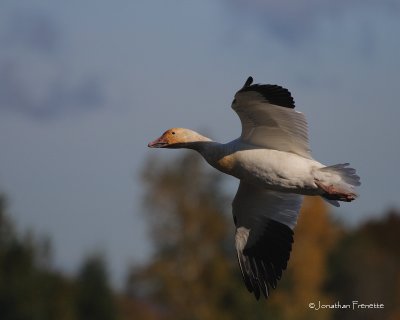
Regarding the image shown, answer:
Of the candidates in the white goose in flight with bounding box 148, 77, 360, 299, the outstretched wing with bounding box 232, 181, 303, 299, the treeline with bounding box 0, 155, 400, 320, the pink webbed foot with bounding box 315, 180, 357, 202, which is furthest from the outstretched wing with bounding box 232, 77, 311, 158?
the treeline with bounding box 0, 155, 400, 320

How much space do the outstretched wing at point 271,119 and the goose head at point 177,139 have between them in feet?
2.35

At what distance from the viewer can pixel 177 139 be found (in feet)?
46.4

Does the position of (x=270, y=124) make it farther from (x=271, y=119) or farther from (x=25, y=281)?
(x=25, y=281)

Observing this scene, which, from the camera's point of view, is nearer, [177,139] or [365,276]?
[177,139]

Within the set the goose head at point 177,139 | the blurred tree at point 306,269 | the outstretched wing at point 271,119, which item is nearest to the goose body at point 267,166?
the outstretched wing at point 271,119

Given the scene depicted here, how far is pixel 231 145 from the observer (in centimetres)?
1357

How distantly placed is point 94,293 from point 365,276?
1583 cm

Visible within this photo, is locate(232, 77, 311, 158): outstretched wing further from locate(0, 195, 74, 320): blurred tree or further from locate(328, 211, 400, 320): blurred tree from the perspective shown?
locate(328, 211, 400, 320): blurred tree

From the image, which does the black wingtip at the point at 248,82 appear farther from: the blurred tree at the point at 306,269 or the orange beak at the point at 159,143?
the blurred tree at the point at 306,269

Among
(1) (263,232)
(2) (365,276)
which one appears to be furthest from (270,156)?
(2) (365,276)

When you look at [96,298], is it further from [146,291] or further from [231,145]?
[231,145]

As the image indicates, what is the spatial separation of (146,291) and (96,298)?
6.30 ft

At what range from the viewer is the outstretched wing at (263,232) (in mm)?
14391

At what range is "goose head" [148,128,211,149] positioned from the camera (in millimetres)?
14039
